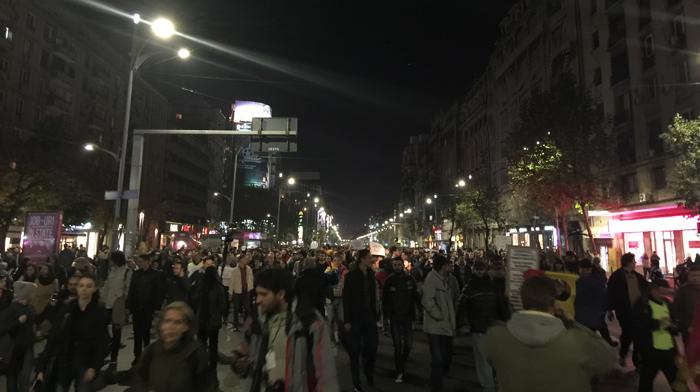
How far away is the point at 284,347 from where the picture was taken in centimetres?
312

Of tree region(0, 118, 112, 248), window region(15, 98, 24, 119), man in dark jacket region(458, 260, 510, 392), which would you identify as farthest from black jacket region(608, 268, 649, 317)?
window region(15, 98, 24, 119)

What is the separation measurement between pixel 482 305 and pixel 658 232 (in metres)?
26.4

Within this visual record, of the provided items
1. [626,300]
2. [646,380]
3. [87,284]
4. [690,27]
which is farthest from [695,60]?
[87,284]

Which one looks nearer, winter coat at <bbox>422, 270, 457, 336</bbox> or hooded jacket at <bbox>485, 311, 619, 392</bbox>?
hooded jacket at <bbox>485, 311, 619, 392</bbox>

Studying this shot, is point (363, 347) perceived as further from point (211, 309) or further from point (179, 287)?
point (179, 287)

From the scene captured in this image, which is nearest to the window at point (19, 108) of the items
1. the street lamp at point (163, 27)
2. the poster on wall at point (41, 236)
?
the poster on wall at point (41, 236)

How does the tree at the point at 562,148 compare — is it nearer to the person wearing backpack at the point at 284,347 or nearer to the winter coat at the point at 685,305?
the winter coat at the point at 685,305

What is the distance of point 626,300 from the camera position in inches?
297

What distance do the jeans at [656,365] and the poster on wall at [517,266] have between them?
9.23 feet

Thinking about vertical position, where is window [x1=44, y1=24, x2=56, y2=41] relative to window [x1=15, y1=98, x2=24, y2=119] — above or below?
above

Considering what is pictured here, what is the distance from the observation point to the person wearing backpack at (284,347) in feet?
10.2

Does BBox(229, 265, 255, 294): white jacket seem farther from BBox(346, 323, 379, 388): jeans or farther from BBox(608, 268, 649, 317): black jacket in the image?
BBox(608, 268, 649, 317): black jacket

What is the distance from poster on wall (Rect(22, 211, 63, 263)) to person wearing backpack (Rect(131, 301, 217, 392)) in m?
15.2

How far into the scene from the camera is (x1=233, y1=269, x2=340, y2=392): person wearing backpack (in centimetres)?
309
